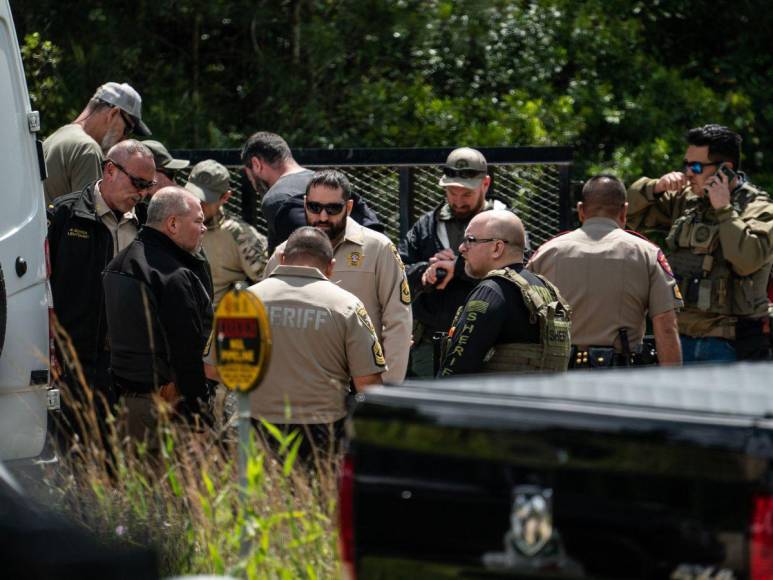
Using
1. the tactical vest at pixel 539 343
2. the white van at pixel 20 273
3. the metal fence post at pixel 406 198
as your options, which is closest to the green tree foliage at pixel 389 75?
the metal fence post at pixel 406 198

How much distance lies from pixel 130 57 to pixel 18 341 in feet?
26.4

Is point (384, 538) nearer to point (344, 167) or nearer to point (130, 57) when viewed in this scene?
point (344, 167)

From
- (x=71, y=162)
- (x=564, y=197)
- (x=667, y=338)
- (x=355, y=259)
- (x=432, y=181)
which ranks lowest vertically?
(x=667, y=338)

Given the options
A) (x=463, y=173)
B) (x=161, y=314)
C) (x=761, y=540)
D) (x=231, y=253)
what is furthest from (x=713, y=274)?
(x=761, y=540)

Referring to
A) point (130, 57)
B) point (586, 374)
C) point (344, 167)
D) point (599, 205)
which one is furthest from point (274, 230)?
point (130, 57)

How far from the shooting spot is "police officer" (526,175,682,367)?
723 cm

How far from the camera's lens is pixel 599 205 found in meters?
7.42

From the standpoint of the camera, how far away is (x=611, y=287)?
7.23 metres

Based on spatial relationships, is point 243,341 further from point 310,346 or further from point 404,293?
point 404,293

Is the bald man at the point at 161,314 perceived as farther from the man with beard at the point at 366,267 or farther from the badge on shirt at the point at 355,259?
the badge on shirt at the point at 355,259

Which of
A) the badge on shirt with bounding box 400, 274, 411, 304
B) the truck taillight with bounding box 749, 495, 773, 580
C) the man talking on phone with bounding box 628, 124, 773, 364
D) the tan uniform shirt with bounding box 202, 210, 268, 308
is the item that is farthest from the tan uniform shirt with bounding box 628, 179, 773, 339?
the truck taillight with bounding box 749, 495, 773, 580

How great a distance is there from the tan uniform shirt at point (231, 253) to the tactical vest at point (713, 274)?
2.42 metres

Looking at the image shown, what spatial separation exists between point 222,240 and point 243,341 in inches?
160

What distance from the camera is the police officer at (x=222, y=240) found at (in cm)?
834
